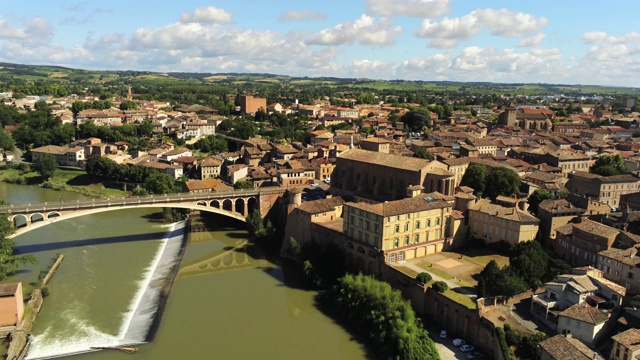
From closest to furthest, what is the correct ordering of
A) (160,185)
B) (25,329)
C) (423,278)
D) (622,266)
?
(25,329), (622,266), (423,278), (160,185)

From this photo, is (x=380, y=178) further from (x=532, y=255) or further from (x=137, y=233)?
(x=137, y=233)

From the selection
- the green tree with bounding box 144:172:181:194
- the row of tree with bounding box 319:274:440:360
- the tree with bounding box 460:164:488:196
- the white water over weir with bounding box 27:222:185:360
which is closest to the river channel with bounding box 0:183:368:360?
the white water over weir with bounding box 27:222:185:360

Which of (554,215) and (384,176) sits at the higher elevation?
(384,176)

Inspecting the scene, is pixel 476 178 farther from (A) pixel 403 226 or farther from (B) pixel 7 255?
(B) pixel 7 255

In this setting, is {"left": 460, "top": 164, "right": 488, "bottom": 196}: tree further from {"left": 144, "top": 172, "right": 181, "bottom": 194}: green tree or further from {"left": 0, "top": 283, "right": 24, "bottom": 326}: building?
{"left": 0, "top": 283, "right": 24, "bottom": 326}: building

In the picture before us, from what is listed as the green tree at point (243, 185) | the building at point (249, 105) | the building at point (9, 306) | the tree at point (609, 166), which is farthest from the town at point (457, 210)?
the building at point (249, 105)

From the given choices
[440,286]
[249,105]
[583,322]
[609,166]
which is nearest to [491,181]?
[609,166]

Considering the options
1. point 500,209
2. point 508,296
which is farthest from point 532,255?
point 500,209
